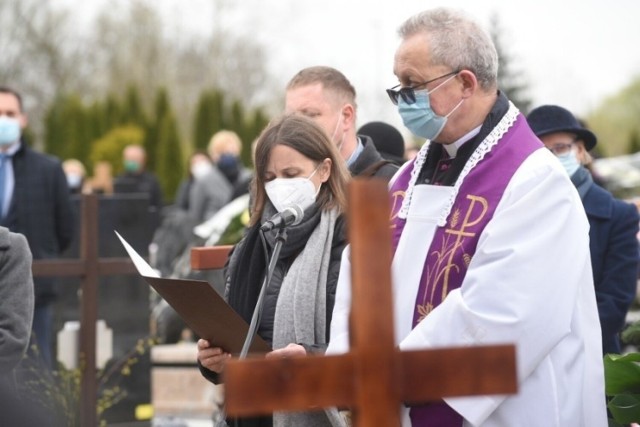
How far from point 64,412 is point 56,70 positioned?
116 feet

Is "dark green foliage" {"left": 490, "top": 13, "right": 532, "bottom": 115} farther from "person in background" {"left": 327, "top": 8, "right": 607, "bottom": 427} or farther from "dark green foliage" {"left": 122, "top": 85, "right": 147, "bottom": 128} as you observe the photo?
"person in background" {"left": 327, "top": 8, "right": 607, "bottom": 427}

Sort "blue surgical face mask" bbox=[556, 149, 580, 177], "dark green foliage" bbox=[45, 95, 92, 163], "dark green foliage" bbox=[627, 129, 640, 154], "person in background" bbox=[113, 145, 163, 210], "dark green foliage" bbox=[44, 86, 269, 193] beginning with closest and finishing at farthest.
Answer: "blue surgical face mask" bbox=[556, 149, 580, 177] → "person in background" bbox=[113, 145, 163, 210] → "dark green foliage" bbox=[44, 86, 269, 193] → "dark green foliage" bbox=[45, 95, 92, 163] → "dark green foliage" bbox=[627, 129, 640, 154]

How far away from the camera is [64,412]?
7629 millimetres

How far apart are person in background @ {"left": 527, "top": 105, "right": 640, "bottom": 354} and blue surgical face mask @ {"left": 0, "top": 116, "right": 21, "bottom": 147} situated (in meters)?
3.70

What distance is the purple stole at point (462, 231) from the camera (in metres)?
3.86

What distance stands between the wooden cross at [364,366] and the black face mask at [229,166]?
12092 millimetres

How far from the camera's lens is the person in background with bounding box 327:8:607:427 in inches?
145

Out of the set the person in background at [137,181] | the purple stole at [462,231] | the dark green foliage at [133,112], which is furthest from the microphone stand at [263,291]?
the dark green foliage at [133,112]

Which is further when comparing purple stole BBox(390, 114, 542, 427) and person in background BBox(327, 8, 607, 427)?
purple stole BBox(390, 114, 542, 427)

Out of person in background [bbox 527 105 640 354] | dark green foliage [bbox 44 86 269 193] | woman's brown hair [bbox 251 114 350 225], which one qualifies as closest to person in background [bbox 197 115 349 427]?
woman's brown hair [bbox 251 114 350 225]

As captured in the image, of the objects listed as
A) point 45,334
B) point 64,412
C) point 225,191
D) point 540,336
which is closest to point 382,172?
point 540,336

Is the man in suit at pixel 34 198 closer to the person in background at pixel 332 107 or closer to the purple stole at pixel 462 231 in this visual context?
the person in background at pixel 332 107

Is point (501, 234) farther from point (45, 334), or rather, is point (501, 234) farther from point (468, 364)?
point (45, 334)

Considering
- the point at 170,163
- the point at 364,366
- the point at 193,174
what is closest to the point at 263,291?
the point at 364,366
